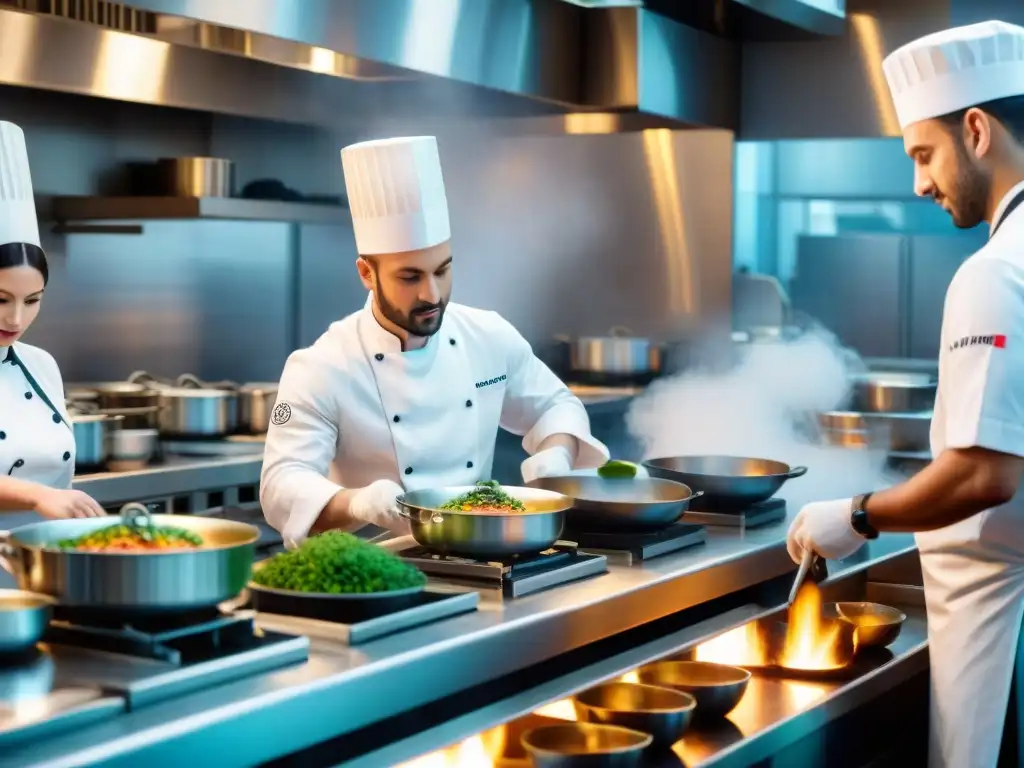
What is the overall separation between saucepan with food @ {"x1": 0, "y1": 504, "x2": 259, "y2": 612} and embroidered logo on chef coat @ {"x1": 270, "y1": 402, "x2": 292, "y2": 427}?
43.8 inches

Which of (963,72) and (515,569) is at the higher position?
(963,72)

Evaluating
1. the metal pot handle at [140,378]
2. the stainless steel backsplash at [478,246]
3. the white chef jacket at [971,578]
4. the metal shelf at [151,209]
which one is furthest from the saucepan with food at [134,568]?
the stainless steel backsplash at [478,246]

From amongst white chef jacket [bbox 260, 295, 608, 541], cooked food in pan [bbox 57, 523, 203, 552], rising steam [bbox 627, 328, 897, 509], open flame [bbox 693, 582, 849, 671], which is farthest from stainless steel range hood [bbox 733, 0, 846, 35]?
cooked food in pan [bbox 57, 523, 203, 552]

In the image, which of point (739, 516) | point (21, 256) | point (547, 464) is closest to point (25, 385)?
point (21, 256)

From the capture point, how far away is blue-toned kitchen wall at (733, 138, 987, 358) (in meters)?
5.45

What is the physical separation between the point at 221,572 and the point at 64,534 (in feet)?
1.01

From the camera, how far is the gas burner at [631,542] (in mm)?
2469

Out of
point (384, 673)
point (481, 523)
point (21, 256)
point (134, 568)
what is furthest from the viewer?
point (21, 256)

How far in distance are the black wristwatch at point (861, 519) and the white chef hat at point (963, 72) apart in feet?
2.30

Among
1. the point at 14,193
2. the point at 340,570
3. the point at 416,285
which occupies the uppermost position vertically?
the point at 14,193

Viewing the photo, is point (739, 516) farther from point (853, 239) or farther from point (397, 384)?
point (853, 239)

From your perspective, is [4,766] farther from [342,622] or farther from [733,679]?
[733,679]

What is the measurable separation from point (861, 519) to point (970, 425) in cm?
28

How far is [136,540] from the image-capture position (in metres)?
1.78
